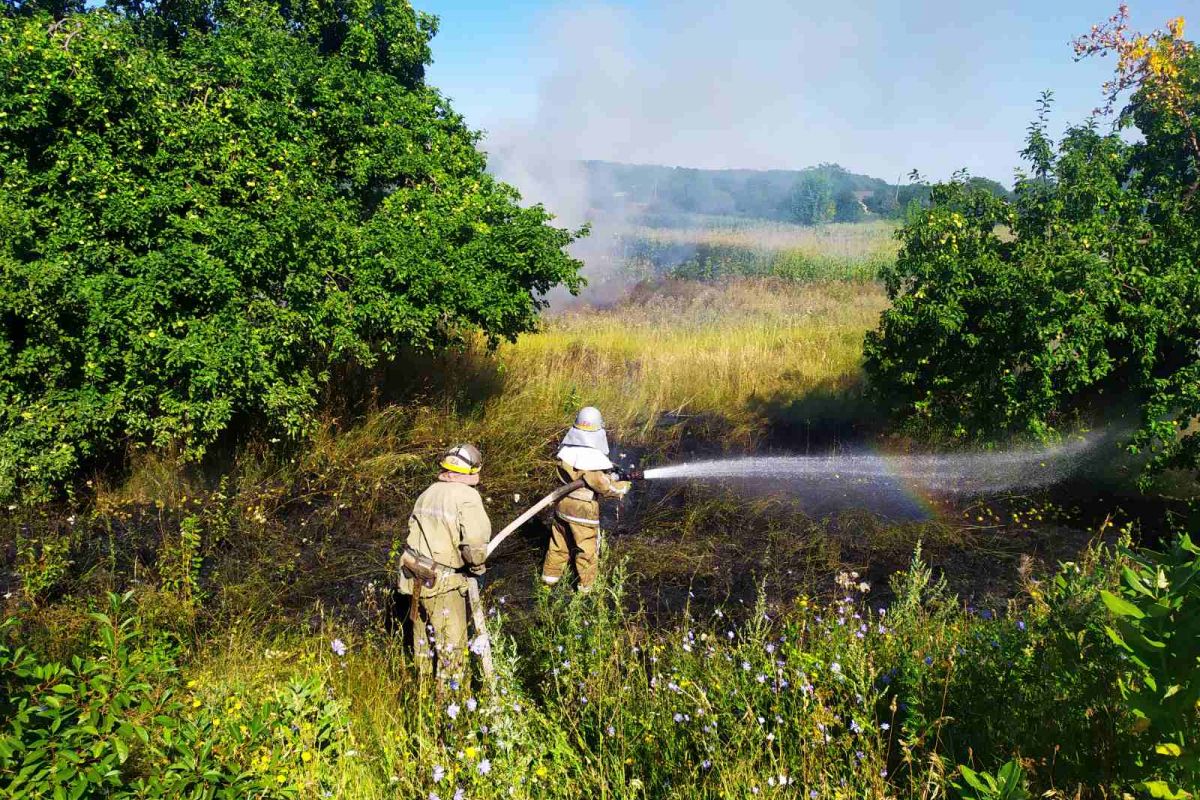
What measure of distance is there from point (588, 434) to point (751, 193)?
48.6 m

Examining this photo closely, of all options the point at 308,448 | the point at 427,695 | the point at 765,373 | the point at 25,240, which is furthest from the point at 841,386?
the point at 25,240

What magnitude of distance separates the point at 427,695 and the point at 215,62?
7.60 metres

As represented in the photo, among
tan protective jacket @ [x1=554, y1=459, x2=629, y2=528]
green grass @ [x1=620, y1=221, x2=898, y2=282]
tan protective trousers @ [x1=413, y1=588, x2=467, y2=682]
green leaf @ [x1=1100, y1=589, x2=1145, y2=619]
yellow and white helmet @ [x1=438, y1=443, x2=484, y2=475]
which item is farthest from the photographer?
green grass @ [x1=620, y1=221, x2=898, y2=282]

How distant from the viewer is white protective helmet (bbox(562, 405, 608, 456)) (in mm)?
6371

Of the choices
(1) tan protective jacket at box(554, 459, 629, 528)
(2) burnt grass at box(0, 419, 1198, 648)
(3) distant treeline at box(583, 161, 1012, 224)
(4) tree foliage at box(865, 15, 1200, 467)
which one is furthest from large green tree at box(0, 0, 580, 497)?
(3) distant treeline at box(583, 161, 1012, 224)

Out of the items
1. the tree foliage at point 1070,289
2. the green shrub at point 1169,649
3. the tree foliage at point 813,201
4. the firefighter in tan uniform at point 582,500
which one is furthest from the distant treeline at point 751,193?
the green shrub at point 1169,649

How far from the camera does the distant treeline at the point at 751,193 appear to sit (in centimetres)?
4153

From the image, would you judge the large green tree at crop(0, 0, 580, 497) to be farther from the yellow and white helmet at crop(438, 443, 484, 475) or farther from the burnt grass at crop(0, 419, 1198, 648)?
the yellow and white helmet at crop(438, 443, 484, 475)

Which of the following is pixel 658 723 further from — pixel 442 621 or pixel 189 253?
pixel 189 253

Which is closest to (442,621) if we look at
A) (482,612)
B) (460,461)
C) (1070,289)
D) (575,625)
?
(482,612)

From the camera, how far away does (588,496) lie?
6227 millimetres

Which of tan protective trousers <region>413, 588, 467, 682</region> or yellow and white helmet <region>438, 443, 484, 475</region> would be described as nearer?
tan protective trousers <region>413, 588, 467, 682</region>

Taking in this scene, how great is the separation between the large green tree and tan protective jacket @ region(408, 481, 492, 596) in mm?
3163

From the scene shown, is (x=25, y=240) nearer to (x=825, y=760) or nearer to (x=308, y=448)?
(x=308, y=448)
